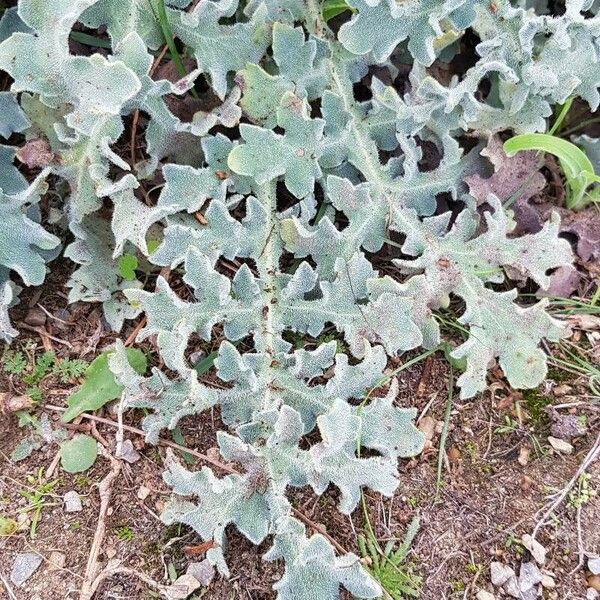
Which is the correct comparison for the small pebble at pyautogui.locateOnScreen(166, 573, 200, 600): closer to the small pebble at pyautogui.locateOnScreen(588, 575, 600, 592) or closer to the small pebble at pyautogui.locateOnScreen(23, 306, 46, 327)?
the small pebble at pyautogui.locateOnScreen(23, 306, 46, 327)

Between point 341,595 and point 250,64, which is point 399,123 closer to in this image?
point 250,64

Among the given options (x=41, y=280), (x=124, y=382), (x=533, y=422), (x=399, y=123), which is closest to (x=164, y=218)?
(x=41, y=280)

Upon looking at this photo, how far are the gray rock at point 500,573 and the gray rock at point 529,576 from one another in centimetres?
3

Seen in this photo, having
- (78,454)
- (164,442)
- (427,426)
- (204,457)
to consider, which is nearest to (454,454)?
(427,426)

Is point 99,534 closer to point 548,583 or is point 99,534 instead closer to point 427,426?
point 427,426

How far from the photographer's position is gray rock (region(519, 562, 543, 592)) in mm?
2062

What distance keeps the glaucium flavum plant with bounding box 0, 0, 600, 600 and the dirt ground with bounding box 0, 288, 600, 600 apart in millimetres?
100

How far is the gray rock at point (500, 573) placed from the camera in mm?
2066

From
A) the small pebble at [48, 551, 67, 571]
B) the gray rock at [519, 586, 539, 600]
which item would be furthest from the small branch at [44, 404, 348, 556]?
the gray rock at [519, 586, 539, 600]

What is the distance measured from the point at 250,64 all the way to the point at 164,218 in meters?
0.50

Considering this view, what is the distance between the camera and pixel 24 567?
80.7 inches

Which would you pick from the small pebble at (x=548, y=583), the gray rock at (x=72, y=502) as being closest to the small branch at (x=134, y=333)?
the gray rock at (x=72, y=502)

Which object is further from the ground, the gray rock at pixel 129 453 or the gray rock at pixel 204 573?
the gray rock at pixel 129 453

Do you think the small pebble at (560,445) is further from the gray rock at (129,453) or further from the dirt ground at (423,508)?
the gray rock at (129,453)
